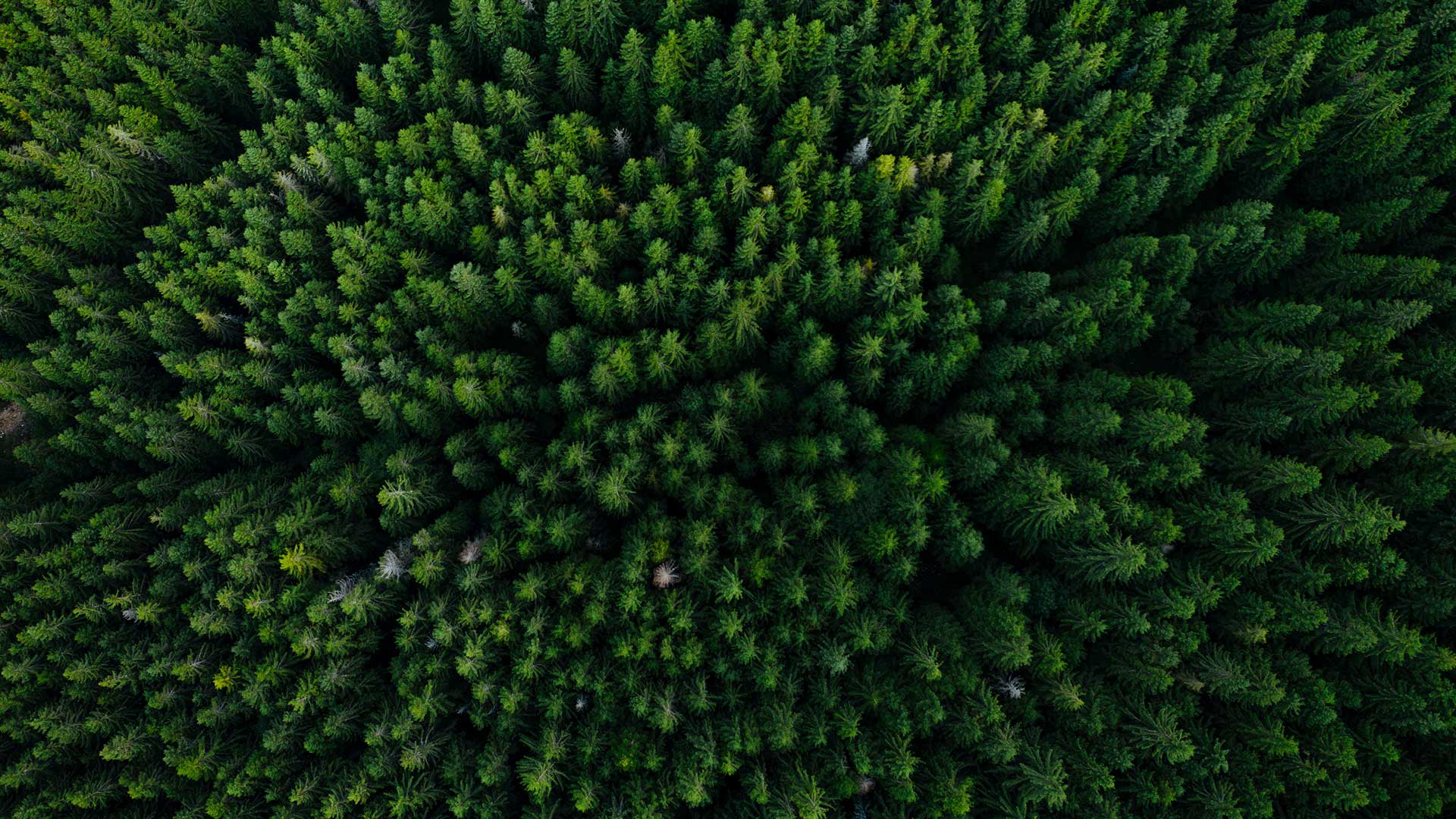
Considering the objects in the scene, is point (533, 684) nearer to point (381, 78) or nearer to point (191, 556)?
point (191, 556)

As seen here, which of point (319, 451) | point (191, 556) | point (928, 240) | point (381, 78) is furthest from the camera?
point (381, 78)

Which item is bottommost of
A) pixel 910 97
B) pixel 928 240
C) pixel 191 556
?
pixel 191 556

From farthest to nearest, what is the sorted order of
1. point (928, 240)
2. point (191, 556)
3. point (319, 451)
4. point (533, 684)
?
1. point (319, 451)
2. point (928, 240)
3. point (191, 556)
4. point (533, 684)

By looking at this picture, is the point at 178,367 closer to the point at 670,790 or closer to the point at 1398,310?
the point at 670,790

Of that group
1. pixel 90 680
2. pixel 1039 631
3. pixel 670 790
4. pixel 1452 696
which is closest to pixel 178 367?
pixel 90 680

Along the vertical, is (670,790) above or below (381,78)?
below

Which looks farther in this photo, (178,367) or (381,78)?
(381,78)

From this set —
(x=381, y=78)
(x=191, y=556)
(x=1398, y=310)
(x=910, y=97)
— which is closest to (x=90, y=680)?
(x=191, y=556)
